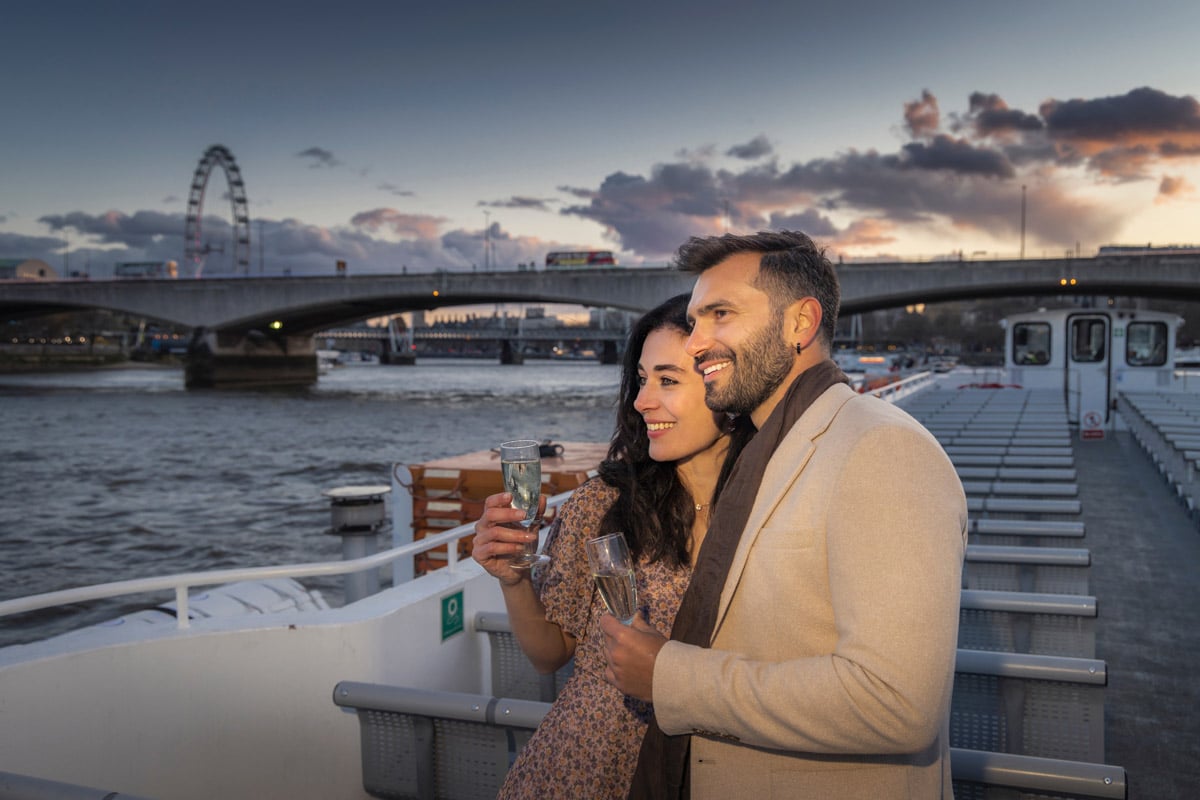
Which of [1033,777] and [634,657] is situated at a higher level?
[634,657]

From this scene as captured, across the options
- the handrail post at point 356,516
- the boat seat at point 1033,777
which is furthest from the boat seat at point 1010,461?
the boat seat at point 1033,777

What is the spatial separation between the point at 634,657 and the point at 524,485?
0.59 meters

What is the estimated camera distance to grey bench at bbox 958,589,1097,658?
3.86m

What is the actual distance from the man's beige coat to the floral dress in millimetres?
443

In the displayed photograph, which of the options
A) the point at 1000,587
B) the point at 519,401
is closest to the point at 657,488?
the point at 1000,587

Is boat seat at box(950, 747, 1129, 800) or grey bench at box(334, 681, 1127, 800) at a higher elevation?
boat seat at box(950, 747, 1129, 800)

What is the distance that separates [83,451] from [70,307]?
3690 centimetres

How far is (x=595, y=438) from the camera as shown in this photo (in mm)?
30422

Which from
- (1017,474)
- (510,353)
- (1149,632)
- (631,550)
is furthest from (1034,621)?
(510,353)

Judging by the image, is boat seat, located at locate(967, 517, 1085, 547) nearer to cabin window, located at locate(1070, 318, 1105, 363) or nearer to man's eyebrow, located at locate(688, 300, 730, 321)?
man's eyebrow, located at locate(688, 300, 730, 321)

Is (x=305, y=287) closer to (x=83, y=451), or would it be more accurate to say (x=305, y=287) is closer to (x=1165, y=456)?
(x=83, y=451)

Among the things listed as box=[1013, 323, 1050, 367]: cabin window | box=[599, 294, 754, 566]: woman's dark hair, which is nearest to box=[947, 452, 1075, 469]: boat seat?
box=[599, 294, 754, 566]: woman's dark hair

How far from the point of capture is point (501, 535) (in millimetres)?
2072

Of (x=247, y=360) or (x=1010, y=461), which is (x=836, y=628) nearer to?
(x=1010, y=461)
